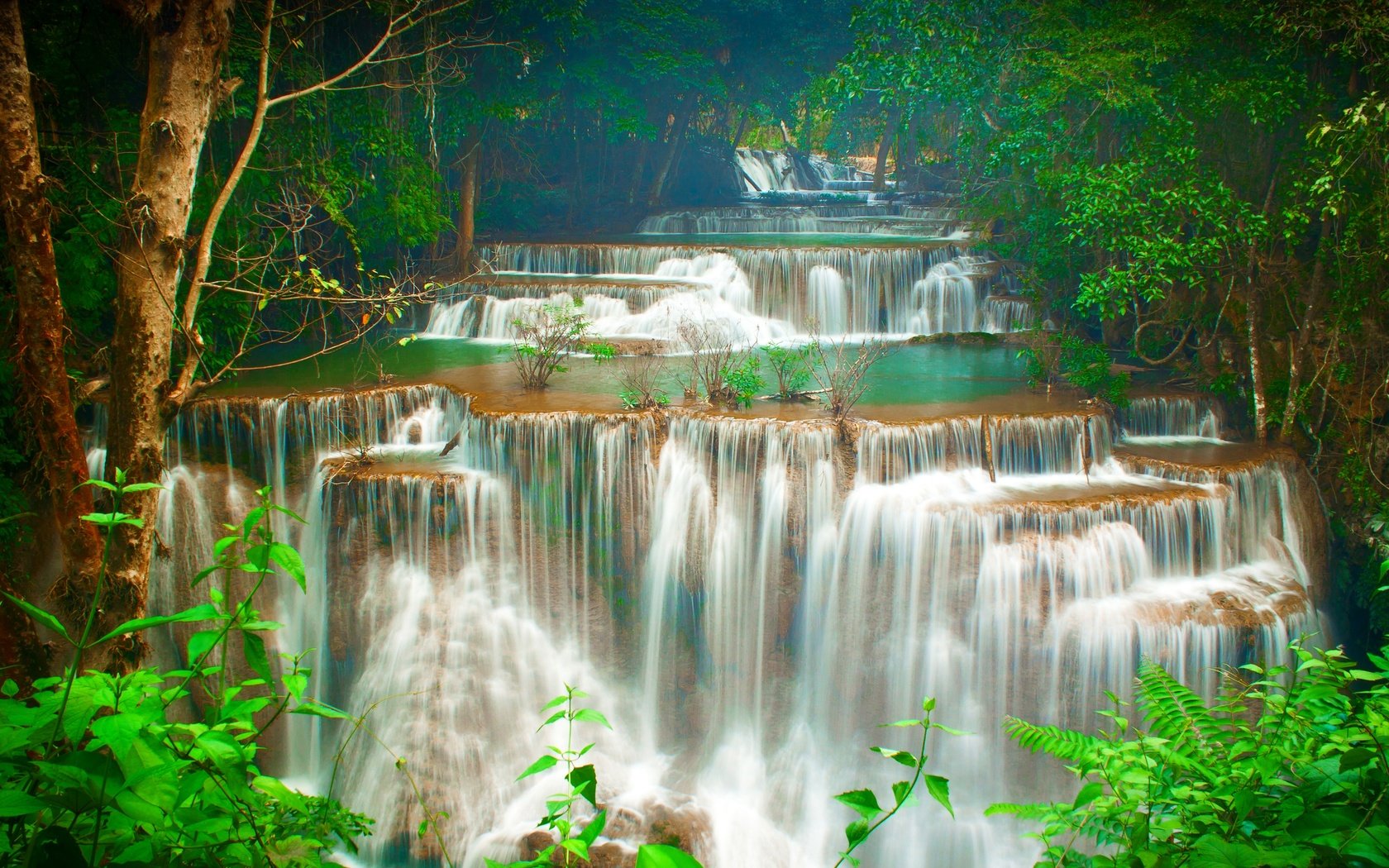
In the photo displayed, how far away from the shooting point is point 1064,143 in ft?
35.0

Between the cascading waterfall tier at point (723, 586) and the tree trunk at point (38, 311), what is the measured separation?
295cm

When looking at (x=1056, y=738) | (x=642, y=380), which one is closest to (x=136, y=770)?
(x=1056, y=738)

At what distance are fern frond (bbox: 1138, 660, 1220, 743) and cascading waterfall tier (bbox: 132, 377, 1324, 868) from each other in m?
3.51

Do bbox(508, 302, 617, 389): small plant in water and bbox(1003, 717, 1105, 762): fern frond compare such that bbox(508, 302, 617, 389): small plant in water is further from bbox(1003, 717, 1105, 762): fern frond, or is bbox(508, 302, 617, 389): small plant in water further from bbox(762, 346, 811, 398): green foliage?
bbox(1003, 717, 1105, 762): fern frond

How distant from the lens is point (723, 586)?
8.62m

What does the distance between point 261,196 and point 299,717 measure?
6.29m

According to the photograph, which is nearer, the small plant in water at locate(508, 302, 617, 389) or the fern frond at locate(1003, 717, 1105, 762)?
the fern frond at locate(1003, 717, 1105, 762)

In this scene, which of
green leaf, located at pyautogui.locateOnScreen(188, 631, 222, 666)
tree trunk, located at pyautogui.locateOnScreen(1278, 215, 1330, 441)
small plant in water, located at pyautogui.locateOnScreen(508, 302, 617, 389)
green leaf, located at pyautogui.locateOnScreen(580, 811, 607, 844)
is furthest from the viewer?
small plant in water, located at pyautogui.locateOnScreen(508, 302, 617, 389)

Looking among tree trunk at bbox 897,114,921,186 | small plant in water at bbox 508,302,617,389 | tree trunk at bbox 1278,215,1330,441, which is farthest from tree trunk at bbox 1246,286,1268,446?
tree trunk at bbox 897,114,921,186

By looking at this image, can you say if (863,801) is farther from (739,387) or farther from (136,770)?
(739,387)

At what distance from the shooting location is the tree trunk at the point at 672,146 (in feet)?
67.4

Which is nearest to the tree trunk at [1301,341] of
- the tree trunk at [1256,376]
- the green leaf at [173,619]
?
the tree trunk at [1256,376]

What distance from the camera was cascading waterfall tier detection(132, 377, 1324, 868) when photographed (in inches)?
310

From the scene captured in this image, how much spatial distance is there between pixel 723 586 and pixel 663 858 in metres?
7.42
